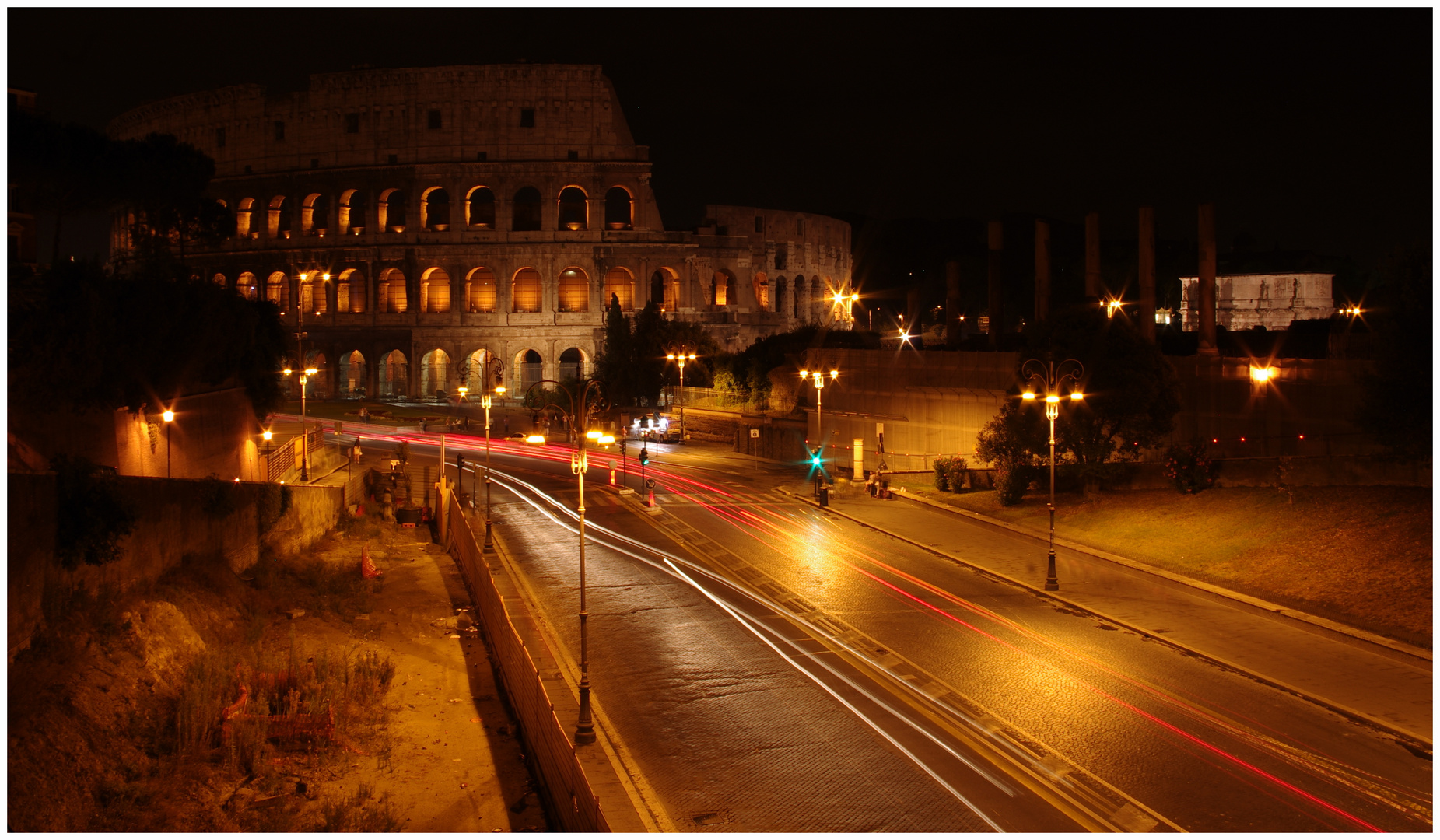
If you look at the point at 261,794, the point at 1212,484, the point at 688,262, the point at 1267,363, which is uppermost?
the point at 688,262

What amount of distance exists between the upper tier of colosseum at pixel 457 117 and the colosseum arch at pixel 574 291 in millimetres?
8467

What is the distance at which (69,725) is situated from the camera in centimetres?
1390

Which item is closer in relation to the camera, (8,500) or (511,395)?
(8,500)

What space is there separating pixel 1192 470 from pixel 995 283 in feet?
73.6

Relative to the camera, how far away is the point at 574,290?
78250 mm

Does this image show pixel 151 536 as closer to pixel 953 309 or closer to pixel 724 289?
pixel 953 309

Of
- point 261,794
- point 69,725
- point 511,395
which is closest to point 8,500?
point 69,725

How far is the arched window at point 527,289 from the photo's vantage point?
255ft

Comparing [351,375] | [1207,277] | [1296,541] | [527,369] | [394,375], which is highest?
[1207,277]

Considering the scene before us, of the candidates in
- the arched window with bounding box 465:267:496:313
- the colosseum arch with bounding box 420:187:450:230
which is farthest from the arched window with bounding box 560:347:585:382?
the colosseum arch with bounding box 420:187:450:230

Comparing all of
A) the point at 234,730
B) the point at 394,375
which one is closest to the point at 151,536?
the point at 234,730

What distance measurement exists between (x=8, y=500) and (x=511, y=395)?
61.7 meters

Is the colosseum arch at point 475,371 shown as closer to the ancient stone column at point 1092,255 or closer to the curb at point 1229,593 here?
the ancient stone column at point 1092,255

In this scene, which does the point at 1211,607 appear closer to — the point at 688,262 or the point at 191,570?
the point at 191,570
